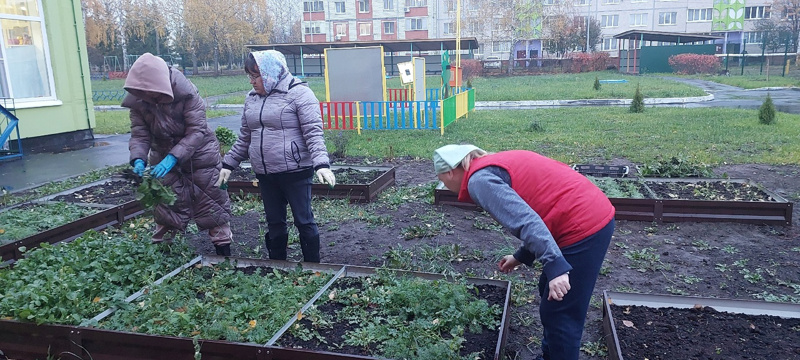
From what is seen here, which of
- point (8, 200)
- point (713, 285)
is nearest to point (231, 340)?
point (713, 285)

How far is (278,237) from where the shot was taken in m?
4.50

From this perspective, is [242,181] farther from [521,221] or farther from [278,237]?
[521,221]

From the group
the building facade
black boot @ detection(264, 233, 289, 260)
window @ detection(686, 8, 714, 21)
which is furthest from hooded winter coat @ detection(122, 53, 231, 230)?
window @ detection(686, 8, 714, 21)

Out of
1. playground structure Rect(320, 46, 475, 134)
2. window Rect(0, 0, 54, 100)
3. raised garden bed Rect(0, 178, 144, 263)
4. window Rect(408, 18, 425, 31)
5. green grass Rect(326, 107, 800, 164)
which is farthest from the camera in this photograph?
window Rect(408, 18, 425, 31)

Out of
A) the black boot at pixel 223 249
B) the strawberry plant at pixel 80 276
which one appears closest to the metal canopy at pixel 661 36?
the black boot at pixel 223 249

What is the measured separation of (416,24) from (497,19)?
700 inches

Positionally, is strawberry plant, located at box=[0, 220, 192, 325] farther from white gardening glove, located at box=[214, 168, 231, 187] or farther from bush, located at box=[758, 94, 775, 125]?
bush, located at box=[758, 94, 775, 125]

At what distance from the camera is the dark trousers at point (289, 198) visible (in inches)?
165

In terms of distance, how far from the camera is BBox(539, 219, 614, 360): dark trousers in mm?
2568

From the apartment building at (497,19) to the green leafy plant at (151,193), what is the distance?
47.3m

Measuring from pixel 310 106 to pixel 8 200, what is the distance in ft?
16.8

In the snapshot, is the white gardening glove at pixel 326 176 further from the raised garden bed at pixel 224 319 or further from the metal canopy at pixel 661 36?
the metal canopy at pixel 661 36

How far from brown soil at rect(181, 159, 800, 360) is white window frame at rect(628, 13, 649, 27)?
57743 millimetres

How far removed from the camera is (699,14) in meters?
56.8
